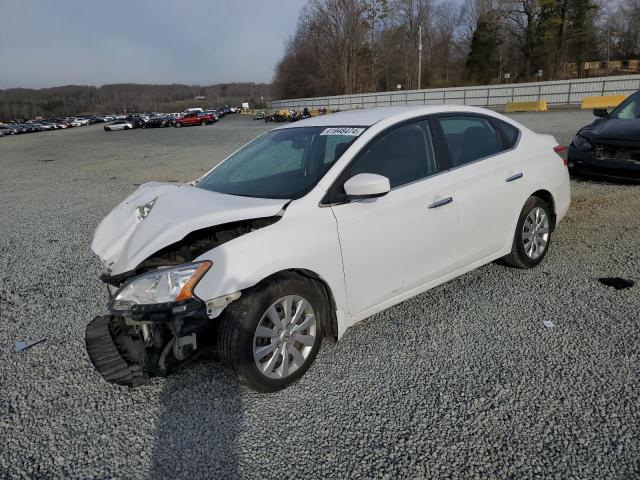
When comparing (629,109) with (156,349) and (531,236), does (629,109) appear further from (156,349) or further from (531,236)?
(156,349)

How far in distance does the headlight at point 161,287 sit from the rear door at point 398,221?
939mm

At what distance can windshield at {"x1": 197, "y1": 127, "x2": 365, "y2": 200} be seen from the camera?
338 centimetres

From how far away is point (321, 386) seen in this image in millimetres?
3043

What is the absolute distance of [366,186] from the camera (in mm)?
3020

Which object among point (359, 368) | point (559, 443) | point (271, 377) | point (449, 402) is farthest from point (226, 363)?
point (559, 443)

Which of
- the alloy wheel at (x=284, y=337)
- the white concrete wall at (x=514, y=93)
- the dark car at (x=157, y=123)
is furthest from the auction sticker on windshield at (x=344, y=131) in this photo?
the dark car at (x=157, y=123)

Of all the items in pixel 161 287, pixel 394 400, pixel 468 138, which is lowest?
pixel 394 400

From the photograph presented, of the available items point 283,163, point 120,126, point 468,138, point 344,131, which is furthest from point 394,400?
point 120,126

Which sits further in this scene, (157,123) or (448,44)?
(448,44)

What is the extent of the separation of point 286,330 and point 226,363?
40 cm

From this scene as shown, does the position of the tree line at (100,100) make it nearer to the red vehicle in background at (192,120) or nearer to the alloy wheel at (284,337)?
the red vehicle in background at (192,120)

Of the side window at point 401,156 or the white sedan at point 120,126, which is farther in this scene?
the white sedan at point 120,126

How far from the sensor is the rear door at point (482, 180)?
3814 millimetres

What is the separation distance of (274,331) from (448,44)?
82.2 m
